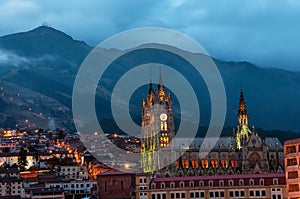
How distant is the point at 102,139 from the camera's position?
576 feet

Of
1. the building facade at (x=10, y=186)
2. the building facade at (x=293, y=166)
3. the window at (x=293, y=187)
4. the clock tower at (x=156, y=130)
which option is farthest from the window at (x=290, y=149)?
the clock tower at (x=156, y=130)

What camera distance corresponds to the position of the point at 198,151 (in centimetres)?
11694

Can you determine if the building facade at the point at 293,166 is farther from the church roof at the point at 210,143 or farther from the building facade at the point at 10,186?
the church roof at the point at 210,143

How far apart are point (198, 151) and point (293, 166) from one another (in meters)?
66.0

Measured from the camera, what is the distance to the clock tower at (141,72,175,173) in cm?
11281

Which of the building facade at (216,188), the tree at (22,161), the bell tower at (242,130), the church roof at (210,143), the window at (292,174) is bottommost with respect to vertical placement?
the building facade at (216,188)

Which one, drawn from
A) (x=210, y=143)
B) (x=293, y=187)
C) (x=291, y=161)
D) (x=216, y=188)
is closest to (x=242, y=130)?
(x=210, y=143)

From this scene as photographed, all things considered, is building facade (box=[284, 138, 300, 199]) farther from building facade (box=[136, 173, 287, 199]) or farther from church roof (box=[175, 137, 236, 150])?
church roof (box=[175, 137, 236, 150])

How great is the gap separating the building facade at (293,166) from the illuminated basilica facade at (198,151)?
55.8 meters

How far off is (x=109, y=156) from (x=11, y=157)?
2408 centimetres

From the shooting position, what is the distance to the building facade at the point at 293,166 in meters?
50.5

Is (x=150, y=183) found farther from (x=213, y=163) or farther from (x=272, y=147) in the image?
(x=272, y=147)

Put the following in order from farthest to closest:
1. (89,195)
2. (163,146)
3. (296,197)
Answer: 1. (163,146)
2. (89,195)
3. (296,197)

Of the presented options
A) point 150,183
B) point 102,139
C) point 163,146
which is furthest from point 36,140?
point 150,183
